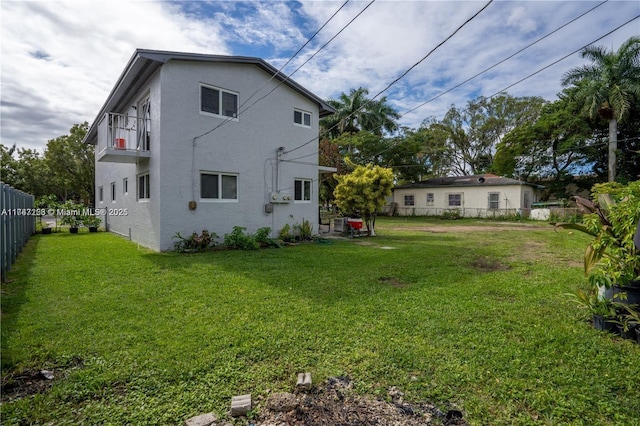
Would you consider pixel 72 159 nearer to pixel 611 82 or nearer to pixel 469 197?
pixel 469 197

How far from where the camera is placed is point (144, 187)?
33.9 feet

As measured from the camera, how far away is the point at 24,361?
112 inches

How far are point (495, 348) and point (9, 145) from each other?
5016 centimetres

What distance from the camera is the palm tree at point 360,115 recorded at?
30.1 m

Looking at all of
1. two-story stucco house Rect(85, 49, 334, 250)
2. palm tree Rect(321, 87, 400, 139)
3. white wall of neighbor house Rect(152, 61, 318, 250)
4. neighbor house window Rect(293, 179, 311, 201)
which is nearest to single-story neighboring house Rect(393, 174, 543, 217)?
palm tree Rect(321, 87, 400, 139)

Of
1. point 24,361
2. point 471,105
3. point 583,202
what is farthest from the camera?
point 471,105

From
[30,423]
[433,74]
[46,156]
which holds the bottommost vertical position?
[30,423]

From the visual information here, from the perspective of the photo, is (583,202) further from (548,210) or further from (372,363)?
(548,210)

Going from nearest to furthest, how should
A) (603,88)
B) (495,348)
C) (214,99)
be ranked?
(495,348), (214,99), (603,88)

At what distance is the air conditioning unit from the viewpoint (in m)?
11.0

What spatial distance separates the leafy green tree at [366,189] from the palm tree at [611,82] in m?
19.4

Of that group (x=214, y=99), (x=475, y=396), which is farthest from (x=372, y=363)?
(x=214, y=99)

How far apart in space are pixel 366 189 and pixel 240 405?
10.3 m

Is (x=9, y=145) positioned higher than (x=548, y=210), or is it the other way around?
(x=9, y=145)
